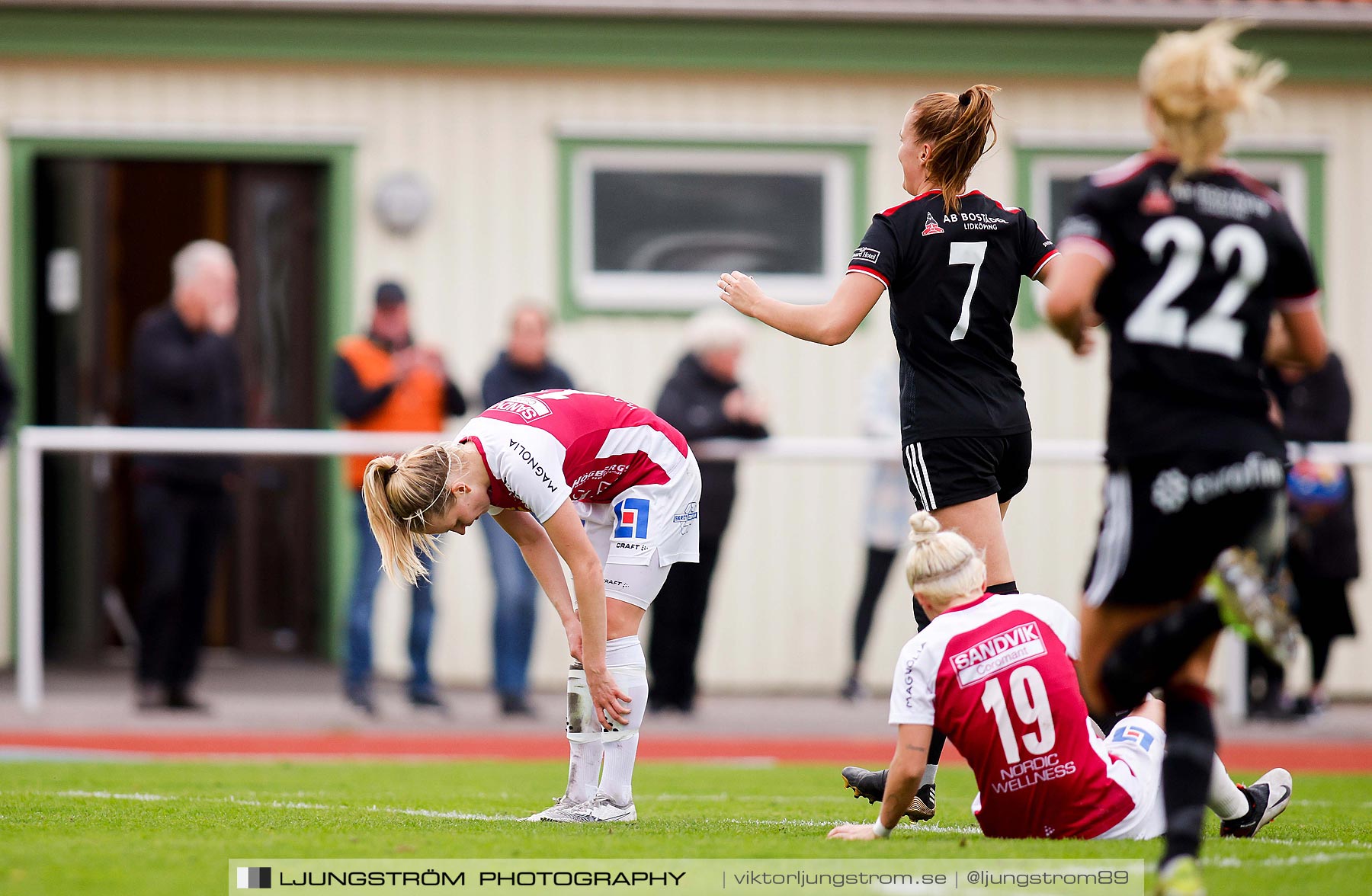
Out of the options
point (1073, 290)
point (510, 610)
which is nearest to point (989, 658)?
point (1073, 290)

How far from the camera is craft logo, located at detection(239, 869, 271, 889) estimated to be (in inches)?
158

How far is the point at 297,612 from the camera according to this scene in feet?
37.4

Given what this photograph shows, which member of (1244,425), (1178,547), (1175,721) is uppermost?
(1244,425)

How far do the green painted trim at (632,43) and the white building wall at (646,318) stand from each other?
0.14 metres

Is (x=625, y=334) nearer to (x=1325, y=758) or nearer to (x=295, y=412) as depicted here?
(x=295, y=412)

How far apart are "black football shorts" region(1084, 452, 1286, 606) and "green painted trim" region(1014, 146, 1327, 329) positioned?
7.78 m

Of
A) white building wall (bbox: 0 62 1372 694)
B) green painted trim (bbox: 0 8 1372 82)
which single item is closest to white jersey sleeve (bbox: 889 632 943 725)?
Answer: white building wall (bbox: 0 62 1372 694)

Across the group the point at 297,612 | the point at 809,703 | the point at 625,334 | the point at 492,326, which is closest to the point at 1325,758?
the point at 809,703

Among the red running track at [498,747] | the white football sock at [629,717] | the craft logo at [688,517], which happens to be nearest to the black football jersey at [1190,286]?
the craft logo at [688,517]

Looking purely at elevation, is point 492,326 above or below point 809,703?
above

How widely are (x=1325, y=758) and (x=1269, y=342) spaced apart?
5519 mm

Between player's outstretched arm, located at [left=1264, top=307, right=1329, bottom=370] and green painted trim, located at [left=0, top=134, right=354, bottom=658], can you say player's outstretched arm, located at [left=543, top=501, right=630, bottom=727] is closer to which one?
player's outstretched arm, located at [left=1264, top=307, right=1329, bottom=370]

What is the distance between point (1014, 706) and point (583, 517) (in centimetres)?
163

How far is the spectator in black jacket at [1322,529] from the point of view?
31.4 ft
